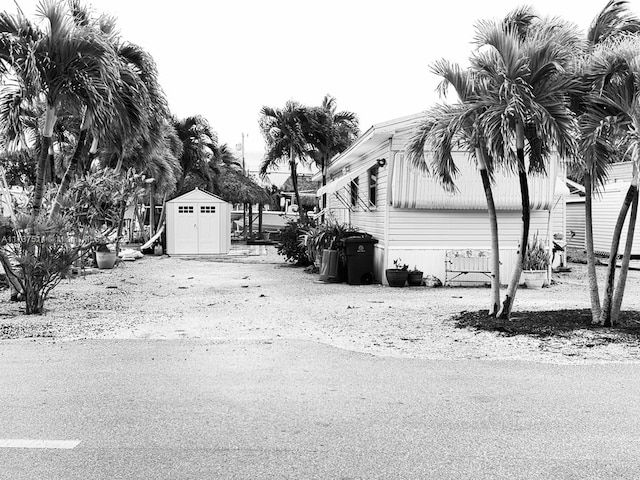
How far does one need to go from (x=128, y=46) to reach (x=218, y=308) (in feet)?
17.8

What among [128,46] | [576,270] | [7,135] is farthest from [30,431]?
[576,270]

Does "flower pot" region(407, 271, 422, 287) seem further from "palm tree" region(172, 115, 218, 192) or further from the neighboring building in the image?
the neighboring building

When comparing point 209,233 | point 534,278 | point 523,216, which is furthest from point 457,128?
point 209,233

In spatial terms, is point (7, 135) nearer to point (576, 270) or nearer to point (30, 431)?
point (30, 431)

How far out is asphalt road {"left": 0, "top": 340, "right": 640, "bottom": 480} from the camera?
401 centimetres

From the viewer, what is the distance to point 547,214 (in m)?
15.8

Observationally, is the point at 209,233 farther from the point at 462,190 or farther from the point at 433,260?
the point at 462,190

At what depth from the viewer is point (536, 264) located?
15.1 metres

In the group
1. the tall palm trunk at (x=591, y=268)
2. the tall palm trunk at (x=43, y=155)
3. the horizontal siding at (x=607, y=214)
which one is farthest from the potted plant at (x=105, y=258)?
the horizontal siding at (x=607, y=214)

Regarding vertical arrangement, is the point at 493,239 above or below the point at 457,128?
below

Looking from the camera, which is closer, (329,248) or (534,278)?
(534,278)

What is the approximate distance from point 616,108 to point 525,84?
4.42 feet

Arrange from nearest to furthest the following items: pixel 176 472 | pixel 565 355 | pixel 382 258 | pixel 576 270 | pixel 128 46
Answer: pixel 176 472
pixel 565 355
pixel 128 46
pixel 382 258
pixel 576 270

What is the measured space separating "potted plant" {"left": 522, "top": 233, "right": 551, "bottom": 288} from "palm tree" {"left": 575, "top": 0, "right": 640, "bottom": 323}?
17.1 feet
